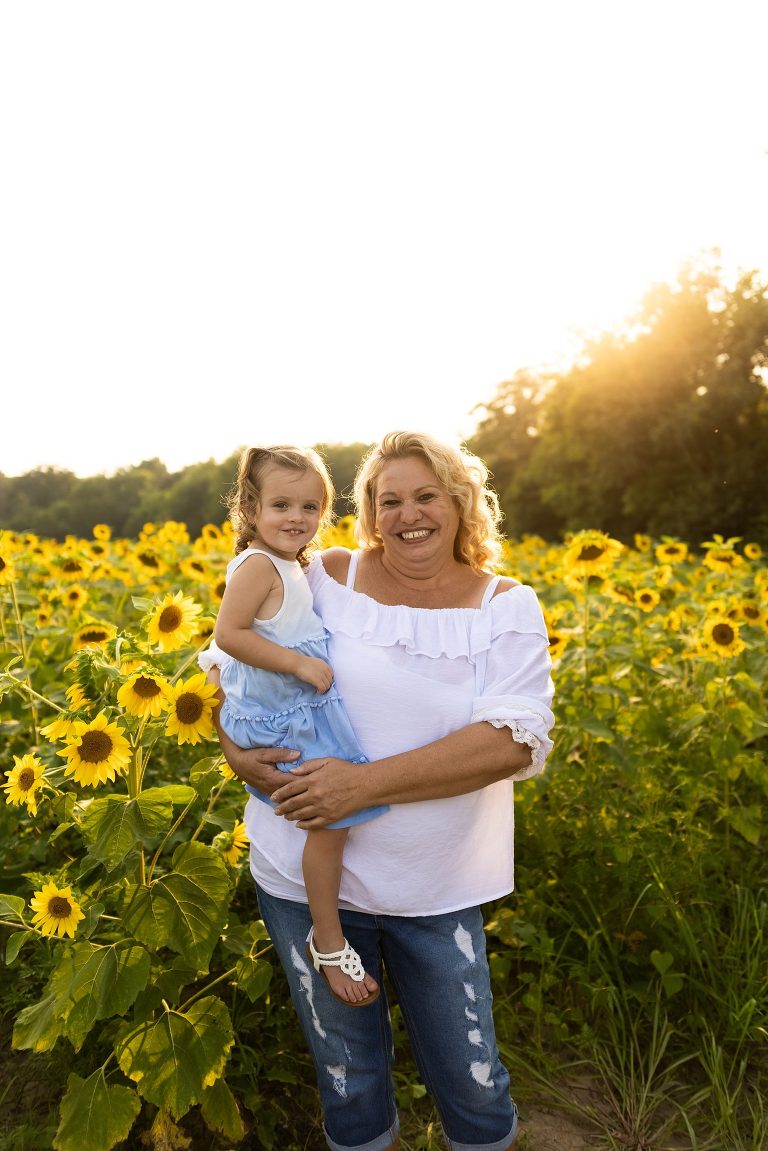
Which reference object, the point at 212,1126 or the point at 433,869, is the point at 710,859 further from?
the point at 212,1126

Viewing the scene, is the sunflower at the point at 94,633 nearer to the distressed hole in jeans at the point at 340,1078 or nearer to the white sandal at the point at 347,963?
the white sandal at the point at 347,963

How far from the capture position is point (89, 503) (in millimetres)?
19922

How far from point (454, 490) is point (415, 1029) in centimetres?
133

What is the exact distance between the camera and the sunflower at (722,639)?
12.8 feet

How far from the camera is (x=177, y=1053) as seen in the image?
7.30ft

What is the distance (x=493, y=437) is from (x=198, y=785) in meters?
29.5

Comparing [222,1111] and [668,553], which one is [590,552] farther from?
[668,553]

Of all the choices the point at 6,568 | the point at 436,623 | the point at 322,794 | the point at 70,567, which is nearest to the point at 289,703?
the point at 322,794

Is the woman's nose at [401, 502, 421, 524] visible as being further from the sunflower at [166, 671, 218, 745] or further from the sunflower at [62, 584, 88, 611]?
the sunflower at [62, 584, 88, 611]

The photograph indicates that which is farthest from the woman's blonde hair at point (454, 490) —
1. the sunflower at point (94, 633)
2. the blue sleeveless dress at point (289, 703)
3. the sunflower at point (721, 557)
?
the sunflower at point (721, 557)

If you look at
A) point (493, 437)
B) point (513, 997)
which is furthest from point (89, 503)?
point (513, 997)

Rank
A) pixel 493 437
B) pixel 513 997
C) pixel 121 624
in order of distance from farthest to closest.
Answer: pixel 493 437 → pixel 121 624 → pixel 513 997

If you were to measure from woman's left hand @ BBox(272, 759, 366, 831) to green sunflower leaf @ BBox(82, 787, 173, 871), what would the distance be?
0.88 ft

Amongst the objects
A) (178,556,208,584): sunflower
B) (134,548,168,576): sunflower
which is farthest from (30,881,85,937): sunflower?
(134,548,168,576): sunflower
